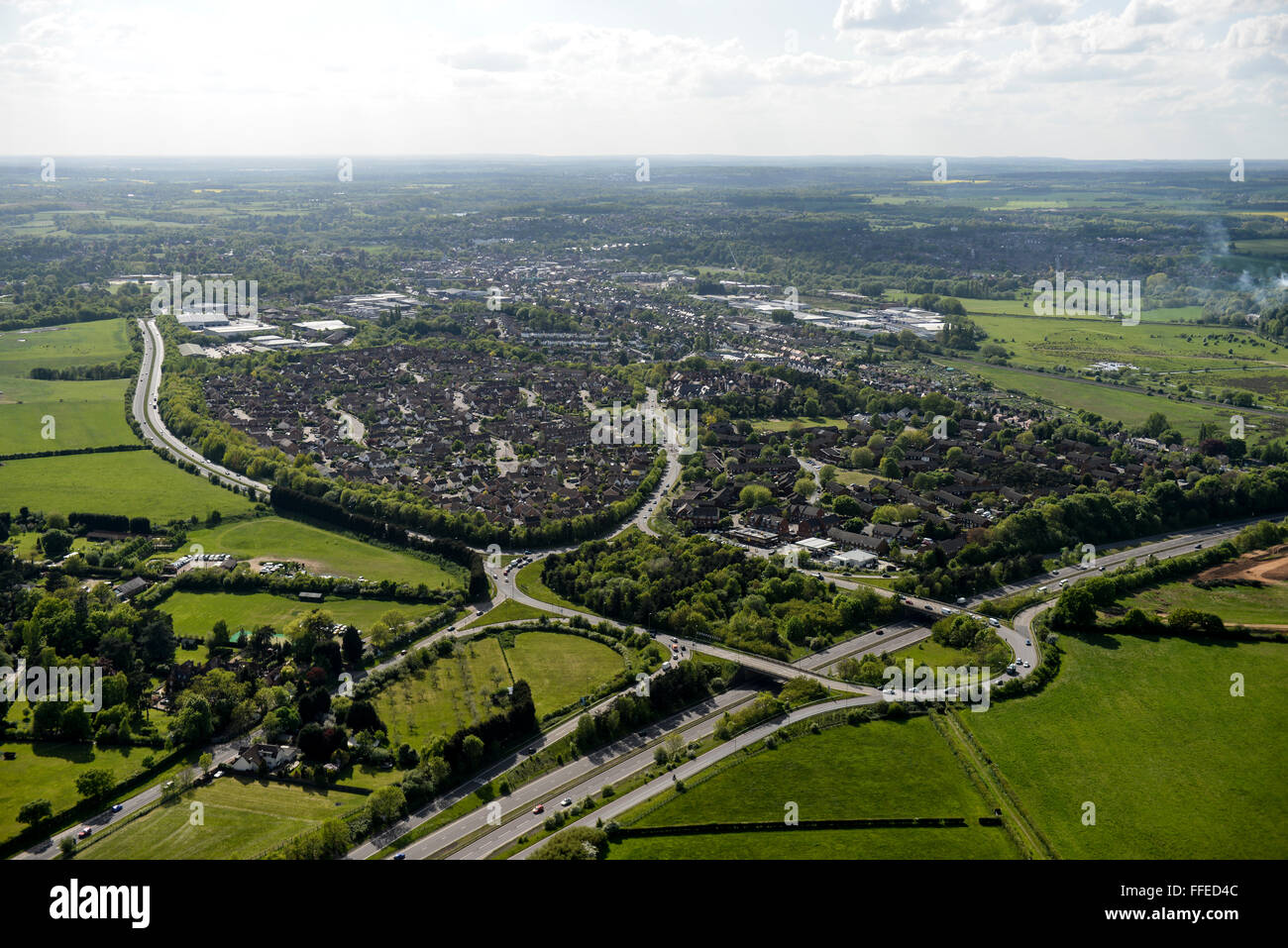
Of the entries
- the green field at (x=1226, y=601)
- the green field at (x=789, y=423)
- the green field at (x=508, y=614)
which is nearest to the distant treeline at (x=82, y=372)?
the green field at (x=789, y=423)

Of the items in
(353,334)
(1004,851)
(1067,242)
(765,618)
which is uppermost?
(1067,242)

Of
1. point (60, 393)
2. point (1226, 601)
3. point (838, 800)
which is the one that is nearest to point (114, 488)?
point (60, 393)

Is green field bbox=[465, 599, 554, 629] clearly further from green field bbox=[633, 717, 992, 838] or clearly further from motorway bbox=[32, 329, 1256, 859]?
green field bbox=[633, 717, 992, 838]

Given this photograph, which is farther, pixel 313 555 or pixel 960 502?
pixel 960 502

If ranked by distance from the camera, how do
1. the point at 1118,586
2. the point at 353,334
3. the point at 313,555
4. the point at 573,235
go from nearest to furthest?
the point at 1118,586, the point at 313,555, the point at 353,334, the point at 573,235
